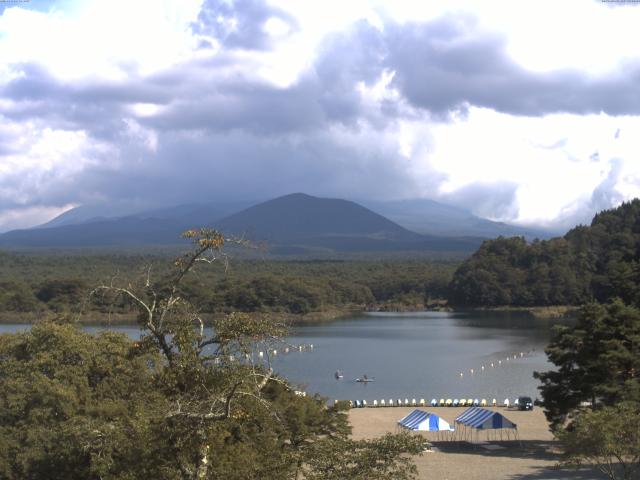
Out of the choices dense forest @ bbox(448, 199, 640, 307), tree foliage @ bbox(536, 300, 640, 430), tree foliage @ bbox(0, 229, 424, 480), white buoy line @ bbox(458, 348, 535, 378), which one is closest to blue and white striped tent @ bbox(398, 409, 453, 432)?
tree foliage @ bbox(536, 300, 640, 430)

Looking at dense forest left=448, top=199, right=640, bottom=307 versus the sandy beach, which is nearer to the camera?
the sandy beach

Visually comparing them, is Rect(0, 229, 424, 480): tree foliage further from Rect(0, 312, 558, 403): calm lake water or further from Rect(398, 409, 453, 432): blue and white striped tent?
Rect(0, 312, 558, 403): calm lake water

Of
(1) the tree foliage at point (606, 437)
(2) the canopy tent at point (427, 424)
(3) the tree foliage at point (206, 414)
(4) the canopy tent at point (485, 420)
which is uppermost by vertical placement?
(3) the tree foliage at point (206, 414)

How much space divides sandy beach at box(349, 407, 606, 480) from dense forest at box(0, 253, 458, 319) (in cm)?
3129

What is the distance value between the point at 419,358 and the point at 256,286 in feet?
120

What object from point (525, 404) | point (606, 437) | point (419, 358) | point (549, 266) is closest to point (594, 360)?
point (606, 437)

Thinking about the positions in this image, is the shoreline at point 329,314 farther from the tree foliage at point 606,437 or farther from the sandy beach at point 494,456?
the tree foliage at point 606,437

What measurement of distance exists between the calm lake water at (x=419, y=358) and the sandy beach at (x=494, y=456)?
550cm

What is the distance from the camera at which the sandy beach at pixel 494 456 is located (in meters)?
19.2

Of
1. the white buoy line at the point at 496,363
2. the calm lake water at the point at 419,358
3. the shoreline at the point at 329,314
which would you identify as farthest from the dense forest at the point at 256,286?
the white buoy line at the point at 496,363

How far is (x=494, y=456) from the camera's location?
22016mm

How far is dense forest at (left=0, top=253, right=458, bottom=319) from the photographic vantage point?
254 ft

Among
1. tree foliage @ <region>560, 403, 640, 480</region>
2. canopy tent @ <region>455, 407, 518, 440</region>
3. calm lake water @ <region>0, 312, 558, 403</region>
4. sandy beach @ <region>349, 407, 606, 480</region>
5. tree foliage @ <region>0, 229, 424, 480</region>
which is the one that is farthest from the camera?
calm lake water @ <region>0, 312, 558, 403</region>

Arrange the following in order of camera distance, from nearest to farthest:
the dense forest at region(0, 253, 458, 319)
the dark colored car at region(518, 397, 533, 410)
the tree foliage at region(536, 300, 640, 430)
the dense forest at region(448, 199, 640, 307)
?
1. the tree foliage at region(536, 300, 640, 430)
2. the dark colored car at region(518, 397, 533, 410)
3. the dense forest at region(0, 253, 458, 319)
4. the dense forest at region(448, 199, 640, 307)
